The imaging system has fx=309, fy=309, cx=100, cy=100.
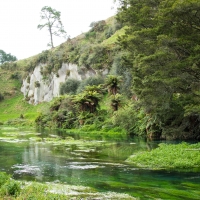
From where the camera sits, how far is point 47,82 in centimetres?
10081

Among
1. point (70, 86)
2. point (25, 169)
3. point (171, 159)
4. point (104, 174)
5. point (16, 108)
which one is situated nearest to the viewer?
point (104, 174)

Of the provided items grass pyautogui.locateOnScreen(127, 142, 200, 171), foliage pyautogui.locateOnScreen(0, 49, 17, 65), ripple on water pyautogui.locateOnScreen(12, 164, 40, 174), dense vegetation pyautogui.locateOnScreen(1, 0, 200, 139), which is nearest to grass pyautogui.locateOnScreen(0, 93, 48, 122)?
dense vegetation pyautogui.locateOnScreen(1, 0, 200, 139)

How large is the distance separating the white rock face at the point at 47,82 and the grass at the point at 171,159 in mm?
62048

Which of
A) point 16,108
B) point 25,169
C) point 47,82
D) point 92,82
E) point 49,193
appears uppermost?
point 47,82

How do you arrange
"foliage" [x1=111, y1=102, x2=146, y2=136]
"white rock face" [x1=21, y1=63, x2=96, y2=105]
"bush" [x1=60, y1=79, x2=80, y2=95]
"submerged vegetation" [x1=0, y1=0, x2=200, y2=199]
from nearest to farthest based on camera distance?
"submerged vegetation" [x1=0, y1=0, x2=200, y2=199] → "foliage" [x1=111, y1=102, x2=146, y2=136] → "bush" [x1=60, y1=79, x2=80, y2=95] → "white rock face" [x1=21, y1=63, x2=96, y2=105]

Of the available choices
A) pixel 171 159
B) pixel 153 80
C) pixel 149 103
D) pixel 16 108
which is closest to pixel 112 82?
pixel 149 103

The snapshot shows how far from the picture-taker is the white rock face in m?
88.8

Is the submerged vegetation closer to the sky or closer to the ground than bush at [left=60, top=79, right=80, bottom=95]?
closer to the ground

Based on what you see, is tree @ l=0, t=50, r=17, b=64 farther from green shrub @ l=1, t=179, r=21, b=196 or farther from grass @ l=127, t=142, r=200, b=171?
green shrub @ l=1, t=179, r=21, b=196

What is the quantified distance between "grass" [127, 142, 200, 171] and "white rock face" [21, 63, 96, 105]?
62048 mm

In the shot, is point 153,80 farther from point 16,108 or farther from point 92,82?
point 16,108

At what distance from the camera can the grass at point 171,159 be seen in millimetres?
19016

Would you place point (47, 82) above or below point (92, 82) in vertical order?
above

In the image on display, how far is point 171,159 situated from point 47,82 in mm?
84124
